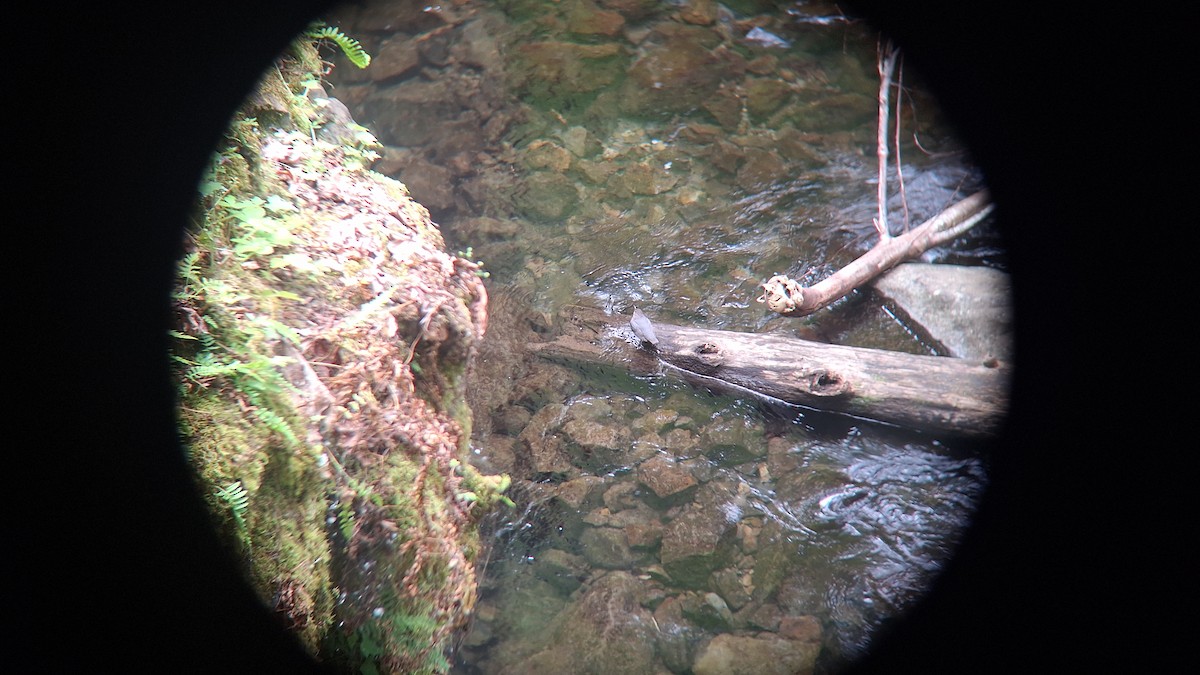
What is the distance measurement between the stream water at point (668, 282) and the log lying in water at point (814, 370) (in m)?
0.11

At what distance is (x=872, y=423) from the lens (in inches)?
106

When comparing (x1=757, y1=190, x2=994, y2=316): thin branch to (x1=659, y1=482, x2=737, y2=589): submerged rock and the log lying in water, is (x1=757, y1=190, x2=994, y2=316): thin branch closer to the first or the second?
the log lying in water

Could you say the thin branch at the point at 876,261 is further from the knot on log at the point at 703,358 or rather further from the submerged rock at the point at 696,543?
the submerged rock at the point at 696,543

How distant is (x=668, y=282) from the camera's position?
3334mm

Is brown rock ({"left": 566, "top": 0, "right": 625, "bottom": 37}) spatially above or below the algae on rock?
above

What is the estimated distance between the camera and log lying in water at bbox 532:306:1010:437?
243 centimetres

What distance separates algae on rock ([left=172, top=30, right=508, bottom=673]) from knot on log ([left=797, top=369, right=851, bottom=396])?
1649 mm

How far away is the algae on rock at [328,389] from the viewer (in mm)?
1757

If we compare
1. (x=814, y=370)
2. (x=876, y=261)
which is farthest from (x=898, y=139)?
(x=814, y=370)

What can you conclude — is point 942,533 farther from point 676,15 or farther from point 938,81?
point 676,15

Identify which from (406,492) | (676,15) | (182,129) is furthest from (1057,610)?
(676,15)

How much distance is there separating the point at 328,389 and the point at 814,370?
90.1 inches

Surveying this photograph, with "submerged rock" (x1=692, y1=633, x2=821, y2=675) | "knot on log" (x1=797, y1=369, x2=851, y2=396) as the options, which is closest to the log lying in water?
"knot on log" (x1=797, y1=369, x2=851, y2=396)

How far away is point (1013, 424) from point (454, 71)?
181 inches
